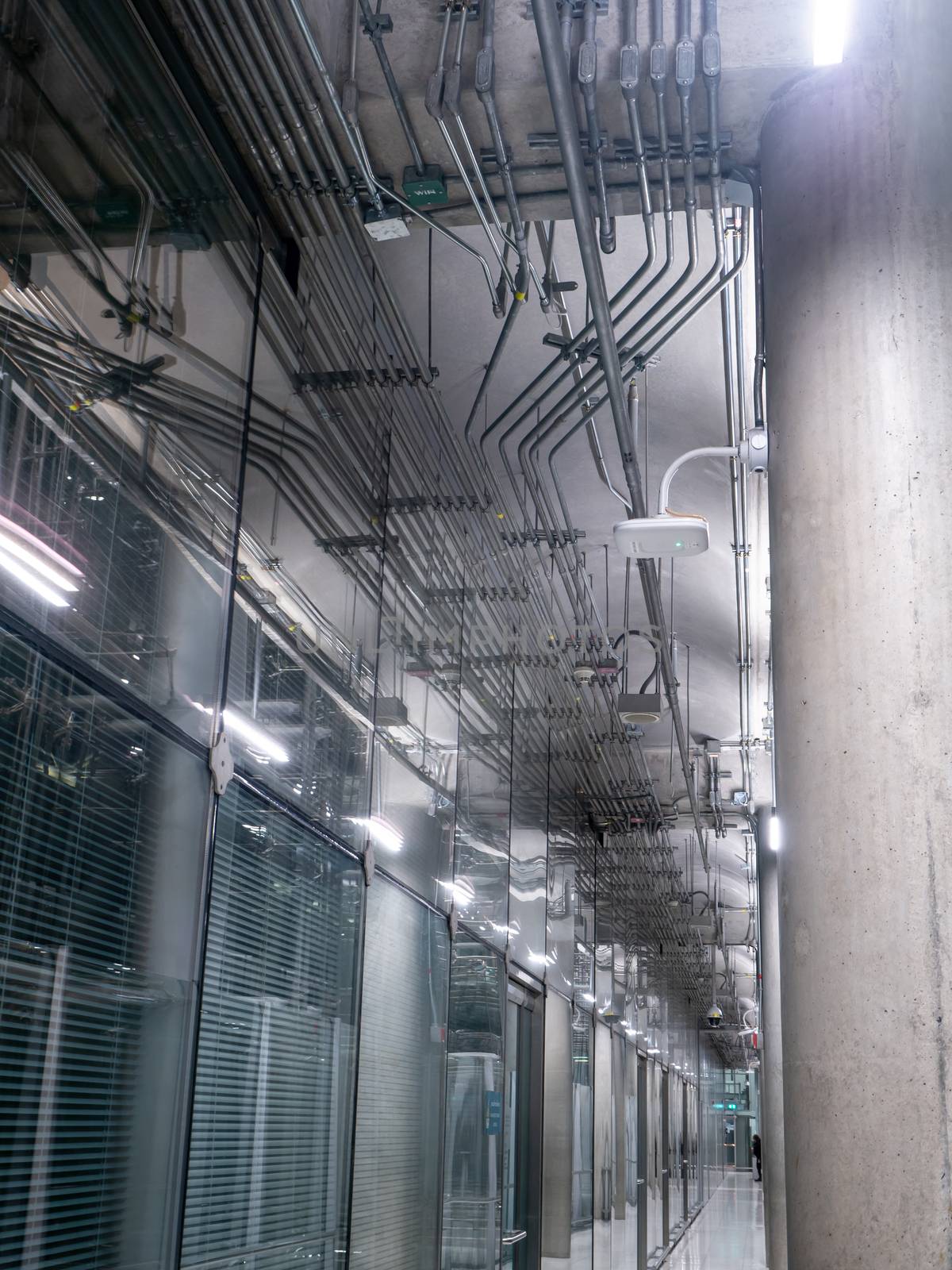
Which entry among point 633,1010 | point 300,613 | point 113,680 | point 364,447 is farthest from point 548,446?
point 633,1010

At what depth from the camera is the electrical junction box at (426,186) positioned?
4.70m

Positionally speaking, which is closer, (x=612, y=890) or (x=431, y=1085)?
(x=431, y=1085)

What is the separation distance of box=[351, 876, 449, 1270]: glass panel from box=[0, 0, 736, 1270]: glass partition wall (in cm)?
3

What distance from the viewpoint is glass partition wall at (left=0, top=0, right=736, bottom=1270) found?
2980mm

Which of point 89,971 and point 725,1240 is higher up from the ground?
point 89,971

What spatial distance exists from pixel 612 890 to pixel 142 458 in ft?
43.8

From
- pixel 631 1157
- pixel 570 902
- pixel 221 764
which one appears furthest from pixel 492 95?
pixel 631 1157

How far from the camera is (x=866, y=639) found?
3.28 meters

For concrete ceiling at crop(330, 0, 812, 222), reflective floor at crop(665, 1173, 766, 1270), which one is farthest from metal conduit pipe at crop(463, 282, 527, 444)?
reflective floor at crop(665, 1173, 766, 1270)

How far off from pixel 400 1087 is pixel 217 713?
2707mm

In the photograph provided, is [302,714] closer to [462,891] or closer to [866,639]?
[866,639]

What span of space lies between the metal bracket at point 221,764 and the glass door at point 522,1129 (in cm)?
492

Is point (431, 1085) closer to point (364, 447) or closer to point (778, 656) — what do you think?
point (364, 447)

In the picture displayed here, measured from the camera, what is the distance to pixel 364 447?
5.80m
